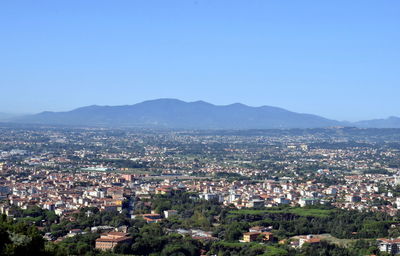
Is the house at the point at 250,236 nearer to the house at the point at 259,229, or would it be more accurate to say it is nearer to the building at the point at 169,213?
the house at the point at 259,229

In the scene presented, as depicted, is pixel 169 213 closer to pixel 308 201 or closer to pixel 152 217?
pixel 152 217

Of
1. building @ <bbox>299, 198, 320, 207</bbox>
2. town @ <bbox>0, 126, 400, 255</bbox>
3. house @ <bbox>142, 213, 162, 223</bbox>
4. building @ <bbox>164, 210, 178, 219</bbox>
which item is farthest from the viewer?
building @ <bbox>299, 198, 320, 207</bbox>

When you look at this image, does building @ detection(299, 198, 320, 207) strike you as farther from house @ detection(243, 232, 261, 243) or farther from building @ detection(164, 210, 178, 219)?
house @ detection(243, 232, 261, 243)

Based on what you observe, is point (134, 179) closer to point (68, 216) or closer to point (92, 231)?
point (68, 216)

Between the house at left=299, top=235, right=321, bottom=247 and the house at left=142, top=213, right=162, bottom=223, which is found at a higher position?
the house at left=299, top=235, right=321, bottom=247

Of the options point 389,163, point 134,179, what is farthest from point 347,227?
point 389,163

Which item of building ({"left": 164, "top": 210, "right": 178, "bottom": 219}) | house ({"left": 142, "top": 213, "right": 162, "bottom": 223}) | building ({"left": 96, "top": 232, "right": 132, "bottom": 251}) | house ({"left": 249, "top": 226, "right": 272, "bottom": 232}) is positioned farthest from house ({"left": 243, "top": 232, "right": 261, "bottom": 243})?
building ({"left": 164, "top": 210, "right": 178, "bottom": 219})

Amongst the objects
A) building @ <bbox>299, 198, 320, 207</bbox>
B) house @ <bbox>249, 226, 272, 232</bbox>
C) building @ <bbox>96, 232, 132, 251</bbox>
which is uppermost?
building @ <bbox>96, 232, 132, 251</bbox>

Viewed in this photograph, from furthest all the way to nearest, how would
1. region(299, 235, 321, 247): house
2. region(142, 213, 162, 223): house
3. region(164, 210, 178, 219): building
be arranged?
region(164, 210, 178, 219): building
region(142, 213, 162, 223): house
region(299, 235, 321, 247): house
